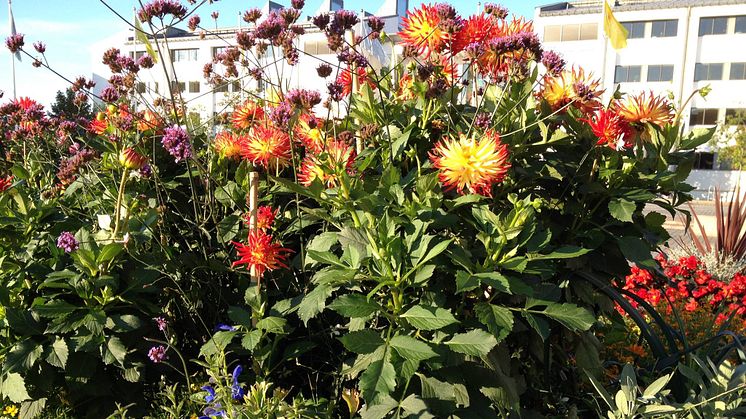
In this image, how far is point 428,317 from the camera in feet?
4.20

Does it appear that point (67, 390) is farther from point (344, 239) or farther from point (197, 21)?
point (197, 21)

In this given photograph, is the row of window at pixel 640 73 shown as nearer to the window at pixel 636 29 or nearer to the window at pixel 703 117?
the window at pixel 636 29

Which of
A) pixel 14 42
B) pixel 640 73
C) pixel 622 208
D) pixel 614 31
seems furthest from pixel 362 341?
pixel 640 73

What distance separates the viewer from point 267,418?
4.51 ft

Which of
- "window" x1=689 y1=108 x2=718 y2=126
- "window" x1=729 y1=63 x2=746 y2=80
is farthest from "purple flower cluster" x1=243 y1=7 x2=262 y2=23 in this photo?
"window" x1=729 y1=63 x2=746 y2=80

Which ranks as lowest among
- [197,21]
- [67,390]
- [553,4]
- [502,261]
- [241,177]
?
[67,390]

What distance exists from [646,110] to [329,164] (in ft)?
3.03

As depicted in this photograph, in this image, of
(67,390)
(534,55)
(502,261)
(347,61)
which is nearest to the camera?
(502,261)

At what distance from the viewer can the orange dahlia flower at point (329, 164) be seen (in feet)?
4.98

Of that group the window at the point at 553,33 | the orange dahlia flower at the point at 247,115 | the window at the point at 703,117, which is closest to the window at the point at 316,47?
the window at the point at 553,33

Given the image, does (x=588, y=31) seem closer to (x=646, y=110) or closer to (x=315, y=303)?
(x=646, y=110)

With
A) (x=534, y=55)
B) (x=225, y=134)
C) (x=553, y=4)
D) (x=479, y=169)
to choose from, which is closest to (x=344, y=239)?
(x=479, y=169)

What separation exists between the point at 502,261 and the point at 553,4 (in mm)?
39039

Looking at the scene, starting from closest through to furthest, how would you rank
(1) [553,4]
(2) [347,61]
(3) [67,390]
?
(2) [347,61]
(3) [67,390]
(1) [553,4]
